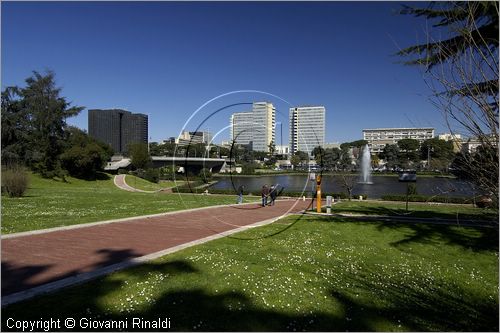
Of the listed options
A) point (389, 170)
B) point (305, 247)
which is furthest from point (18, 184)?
point (389, 170)

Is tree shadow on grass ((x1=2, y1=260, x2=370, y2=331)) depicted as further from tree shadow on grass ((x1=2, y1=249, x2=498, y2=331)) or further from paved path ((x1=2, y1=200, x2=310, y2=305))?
paved path ((x1=2, y1=200, x2=310, y2=305))

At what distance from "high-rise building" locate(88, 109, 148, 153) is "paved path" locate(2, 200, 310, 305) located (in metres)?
115

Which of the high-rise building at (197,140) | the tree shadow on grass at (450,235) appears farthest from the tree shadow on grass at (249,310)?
the high-rise building at (197,140)

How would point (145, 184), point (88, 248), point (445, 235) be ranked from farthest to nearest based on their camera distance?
point (145, 184)
point (445, 235)
point (88, 248)

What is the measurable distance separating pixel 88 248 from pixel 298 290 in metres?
6.49

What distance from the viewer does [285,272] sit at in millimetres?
8695

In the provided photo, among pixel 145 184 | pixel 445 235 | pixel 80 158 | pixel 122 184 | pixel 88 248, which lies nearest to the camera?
→ pixel 88 248

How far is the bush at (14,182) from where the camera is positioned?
27.2m

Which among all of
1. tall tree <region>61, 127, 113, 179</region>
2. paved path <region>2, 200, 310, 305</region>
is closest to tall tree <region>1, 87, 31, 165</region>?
tall tree <region>61, 127, 113, 179</region>

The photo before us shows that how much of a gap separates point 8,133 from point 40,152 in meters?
7.03

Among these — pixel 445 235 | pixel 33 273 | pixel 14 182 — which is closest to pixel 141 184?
pixel 14 182

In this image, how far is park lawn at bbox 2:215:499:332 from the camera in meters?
6.13

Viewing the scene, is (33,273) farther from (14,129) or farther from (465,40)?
(14,129)

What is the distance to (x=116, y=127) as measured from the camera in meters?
147
